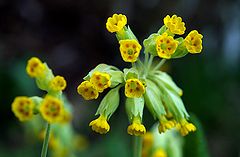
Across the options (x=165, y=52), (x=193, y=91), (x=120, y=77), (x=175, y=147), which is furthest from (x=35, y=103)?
(x=193, y=91)

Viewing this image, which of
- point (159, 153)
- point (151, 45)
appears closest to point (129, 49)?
point (151, 45)

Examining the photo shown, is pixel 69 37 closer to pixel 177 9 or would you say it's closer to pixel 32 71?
pixel 177 9

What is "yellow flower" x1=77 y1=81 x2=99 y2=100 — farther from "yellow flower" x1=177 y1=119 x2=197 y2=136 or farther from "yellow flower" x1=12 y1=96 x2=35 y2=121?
"yellow flower" x1=177 y1=119 x2=197 y2=136

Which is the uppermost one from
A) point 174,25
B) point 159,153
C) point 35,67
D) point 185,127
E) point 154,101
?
point 174,25

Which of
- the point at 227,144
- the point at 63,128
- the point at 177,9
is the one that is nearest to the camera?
the point at 63,128

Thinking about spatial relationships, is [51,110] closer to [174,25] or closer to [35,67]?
[35,67]
